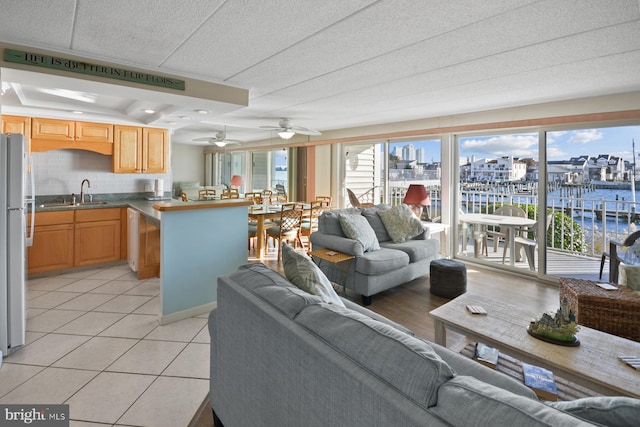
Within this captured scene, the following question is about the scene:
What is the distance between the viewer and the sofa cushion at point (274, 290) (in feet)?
4.20

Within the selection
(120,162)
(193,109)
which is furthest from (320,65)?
(120,162)

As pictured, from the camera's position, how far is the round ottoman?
368cm

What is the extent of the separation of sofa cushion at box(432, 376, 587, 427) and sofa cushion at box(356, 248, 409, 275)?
102 inches

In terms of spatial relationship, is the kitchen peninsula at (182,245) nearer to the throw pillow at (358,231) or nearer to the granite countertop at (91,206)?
the granite countertop at (91,206)

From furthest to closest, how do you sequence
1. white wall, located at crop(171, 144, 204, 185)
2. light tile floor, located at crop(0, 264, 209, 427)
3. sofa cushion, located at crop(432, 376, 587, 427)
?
white wall, located at crop(171, 144, 204, 185) < light tile floor, located at crop(0, 264, 209, 427) < sofa cushion, located at crop(432, 376, 587, 427)

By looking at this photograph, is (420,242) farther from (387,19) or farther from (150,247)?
(150,247)

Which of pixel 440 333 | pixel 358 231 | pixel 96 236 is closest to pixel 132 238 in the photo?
pixel 96 236

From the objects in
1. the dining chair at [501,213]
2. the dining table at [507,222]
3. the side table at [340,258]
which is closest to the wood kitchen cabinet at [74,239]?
the side table at [340,258]

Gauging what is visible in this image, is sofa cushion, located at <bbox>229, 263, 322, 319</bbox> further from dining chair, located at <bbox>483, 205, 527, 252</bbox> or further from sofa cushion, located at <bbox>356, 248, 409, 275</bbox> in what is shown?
dining chair, located at <bbox>483, 205, 527, 252</bbox>

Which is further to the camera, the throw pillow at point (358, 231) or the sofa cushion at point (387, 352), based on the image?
the throw pillow at point (358, 231)

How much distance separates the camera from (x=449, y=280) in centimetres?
369

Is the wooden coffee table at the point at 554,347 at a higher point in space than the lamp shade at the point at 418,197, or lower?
lower

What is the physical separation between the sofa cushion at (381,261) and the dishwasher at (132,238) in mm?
2798

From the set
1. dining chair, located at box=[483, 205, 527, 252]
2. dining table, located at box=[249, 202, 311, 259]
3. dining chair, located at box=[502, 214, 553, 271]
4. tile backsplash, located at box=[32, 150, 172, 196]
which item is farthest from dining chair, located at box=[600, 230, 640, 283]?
tile backsplash, located at box=[32, 150, 172, 196]
